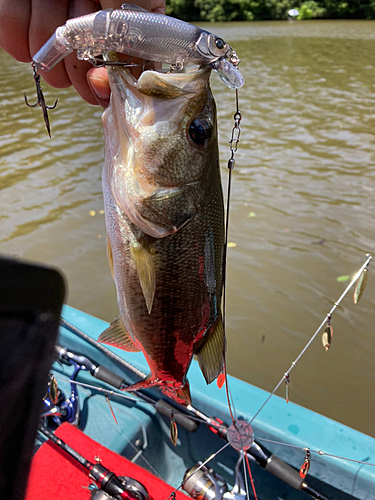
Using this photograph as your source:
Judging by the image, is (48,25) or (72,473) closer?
(48,25)

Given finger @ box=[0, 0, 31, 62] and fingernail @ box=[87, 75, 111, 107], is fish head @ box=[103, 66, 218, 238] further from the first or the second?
finger @ box=[0, 0, 31, 62]

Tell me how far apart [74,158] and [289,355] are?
6741mm

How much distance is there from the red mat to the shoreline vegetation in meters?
50.6

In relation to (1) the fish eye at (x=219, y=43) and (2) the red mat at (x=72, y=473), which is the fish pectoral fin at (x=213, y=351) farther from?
(2) the red mat at (x=72, y=473)

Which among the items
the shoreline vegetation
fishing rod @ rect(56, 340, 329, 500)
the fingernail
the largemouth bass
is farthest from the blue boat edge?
the shoreline vegetation

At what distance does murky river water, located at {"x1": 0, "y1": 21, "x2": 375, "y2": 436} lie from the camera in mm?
→ 4066

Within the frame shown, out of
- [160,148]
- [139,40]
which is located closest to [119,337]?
[160,148]

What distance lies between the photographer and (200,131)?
3.85 ft

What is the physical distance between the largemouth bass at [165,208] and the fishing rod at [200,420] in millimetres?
1102

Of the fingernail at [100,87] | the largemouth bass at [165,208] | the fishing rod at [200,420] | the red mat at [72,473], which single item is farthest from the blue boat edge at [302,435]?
the fingernail at [100,87]

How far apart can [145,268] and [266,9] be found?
5765 cm

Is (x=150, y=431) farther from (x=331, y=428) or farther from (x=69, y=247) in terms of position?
(x=69, y=247)

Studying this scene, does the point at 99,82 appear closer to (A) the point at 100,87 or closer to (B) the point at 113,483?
(A) the point at 100,87

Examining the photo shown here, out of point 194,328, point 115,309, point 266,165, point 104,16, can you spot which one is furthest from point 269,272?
point 104,16
